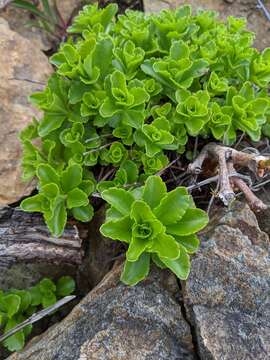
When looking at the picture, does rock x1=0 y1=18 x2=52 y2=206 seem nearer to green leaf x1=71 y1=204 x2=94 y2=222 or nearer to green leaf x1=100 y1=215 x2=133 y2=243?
green leaf x1=71 y1=204 x2=94 y2=222

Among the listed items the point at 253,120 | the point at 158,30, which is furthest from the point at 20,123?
the point at 253,120

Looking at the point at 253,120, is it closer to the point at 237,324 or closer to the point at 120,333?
the point at 237,324

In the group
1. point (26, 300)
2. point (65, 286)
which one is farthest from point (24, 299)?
point (65, 286)

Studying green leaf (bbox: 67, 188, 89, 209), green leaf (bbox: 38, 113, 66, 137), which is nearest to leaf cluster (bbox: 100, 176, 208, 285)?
green leaf (bbox: 67, 188, 89, 209)

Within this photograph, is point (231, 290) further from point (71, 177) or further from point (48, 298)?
point (48, 298)

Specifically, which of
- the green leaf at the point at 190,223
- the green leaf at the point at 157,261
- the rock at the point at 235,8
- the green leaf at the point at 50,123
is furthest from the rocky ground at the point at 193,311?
the rock at the point at 235,8

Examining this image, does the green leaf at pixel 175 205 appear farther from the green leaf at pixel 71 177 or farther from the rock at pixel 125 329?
the green leaf at pixel 71 177
